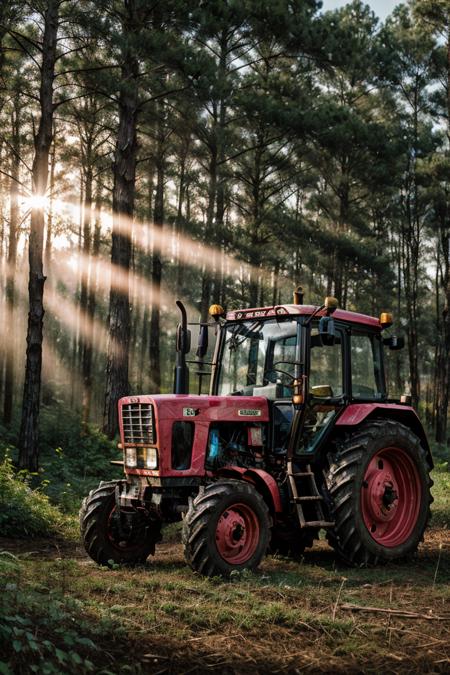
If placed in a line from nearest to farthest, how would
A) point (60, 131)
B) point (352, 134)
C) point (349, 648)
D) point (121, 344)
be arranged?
point (349, 648) < point (121, 344) < point (352, 134) < point (60, 131)

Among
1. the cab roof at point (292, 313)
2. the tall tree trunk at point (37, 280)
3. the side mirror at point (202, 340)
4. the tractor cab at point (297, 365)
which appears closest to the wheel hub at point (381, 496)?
the tractor cab at point (297, 365)

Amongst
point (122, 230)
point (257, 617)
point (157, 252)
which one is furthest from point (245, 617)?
point (157, 252)

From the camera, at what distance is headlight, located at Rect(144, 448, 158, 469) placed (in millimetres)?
7078

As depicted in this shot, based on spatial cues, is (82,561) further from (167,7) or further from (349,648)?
(167,7)

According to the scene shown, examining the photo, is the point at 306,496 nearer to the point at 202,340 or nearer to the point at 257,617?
the point at 202,340

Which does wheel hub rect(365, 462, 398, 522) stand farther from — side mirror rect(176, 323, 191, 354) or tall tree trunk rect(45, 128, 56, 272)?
tall tree trunk rect(45, 128, 56, 272)

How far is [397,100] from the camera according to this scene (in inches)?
1146

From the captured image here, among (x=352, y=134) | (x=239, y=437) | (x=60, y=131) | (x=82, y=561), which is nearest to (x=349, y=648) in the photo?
(x=239, y=437)

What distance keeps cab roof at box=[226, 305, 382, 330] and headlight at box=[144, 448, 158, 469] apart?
192cm

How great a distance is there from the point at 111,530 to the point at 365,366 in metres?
3.52

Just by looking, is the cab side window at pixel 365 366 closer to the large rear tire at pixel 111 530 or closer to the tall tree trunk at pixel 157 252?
the large rear tire at pixel 111 530

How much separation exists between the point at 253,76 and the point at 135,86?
8.70 meters

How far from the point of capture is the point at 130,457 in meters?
7.45

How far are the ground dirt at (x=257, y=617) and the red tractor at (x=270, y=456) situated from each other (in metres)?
0.41
